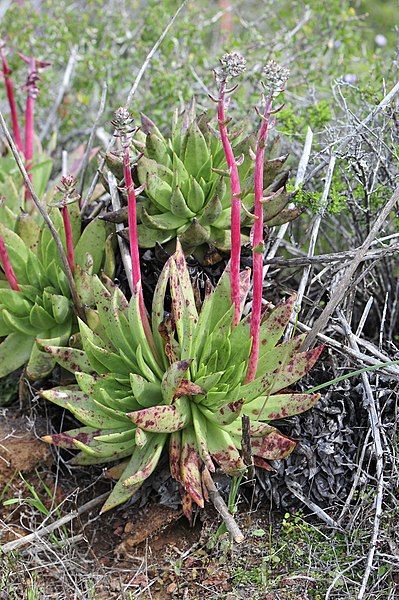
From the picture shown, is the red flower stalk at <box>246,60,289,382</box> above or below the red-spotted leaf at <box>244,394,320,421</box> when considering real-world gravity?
above

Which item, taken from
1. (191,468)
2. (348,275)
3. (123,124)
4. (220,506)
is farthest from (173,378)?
(123,124)

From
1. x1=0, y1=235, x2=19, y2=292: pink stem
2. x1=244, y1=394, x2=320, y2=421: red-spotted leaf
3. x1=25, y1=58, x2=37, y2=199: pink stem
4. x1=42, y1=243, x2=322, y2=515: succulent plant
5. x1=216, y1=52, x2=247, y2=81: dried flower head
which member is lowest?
x1=244, y1=394, x2=320, y2=421: red-spotted leaf

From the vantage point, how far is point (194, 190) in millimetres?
2490

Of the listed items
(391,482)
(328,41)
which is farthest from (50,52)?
(391,482)

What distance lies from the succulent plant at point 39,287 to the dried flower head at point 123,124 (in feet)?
2.18

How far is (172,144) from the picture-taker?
2695mm

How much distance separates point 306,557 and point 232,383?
62 centimetres

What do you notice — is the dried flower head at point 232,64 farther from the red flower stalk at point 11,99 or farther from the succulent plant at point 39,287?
the red flower stalk at point 11,99

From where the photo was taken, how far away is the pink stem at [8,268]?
259 centimetres

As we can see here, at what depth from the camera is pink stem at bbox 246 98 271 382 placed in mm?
1986

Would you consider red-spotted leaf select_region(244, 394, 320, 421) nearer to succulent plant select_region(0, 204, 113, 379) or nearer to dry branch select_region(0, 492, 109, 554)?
dry branch select_region(0, 492, 109, 554)

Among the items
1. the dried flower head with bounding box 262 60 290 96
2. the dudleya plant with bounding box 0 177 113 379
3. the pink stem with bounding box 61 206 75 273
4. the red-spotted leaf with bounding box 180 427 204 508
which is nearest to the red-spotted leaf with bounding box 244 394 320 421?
the red-spotted leaf with bounding box 180 427 204 508

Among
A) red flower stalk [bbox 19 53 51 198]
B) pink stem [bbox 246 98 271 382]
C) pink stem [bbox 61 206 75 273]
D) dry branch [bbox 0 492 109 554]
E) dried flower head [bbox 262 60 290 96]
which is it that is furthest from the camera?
red flower stalk [bbox 19 53 51 198]

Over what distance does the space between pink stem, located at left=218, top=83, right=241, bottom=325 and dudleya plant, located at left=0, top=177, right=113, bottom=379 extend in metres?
0.60
